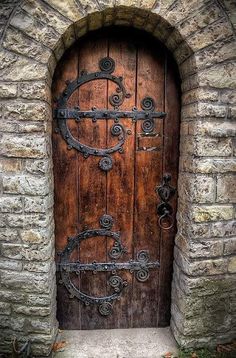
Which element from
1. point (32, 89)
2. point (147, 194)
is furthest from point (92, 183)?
point (32, 89)

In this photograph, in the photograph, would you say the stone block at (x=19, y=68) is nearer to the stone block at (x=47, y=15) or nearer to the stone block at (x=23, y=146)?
the stone block at (x=47, y=15)

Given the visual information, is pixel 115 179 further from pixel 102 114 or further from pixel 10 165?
pixel 10 165

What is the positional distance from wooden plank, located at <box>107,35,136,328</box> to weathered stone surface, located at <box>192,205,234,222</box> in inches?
21.4

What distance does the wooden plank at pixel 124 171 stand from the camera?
7.50ft

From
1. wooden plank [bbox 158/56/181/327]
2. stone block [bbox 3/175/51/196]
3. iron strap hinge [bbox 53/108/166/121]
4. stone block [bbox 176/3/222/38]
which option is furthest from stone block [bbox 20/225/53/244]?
stone block [bbox 176/3/222/38]

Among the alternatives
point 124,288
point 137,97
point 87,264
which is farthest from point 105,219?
point 137,97

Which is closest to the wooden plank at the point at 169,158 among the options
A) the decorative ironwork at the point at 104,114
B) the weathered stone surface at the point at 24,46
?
the decorative ironwork at the point at 104,114

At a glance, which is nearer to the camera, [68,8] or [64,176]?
[68,8]

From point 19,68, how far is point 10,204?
93cm

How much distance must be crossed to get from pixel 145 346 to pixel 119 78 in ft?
7.15

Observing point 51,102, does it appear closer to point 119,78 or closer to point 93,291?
point 119,78

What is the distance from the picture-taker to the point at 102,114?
2.30 metres

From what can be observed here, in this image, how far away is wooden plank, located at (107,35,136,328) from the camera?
2.29 meters

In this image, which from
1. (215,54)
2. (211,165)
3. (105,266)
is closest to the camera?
Result: (215,54)
